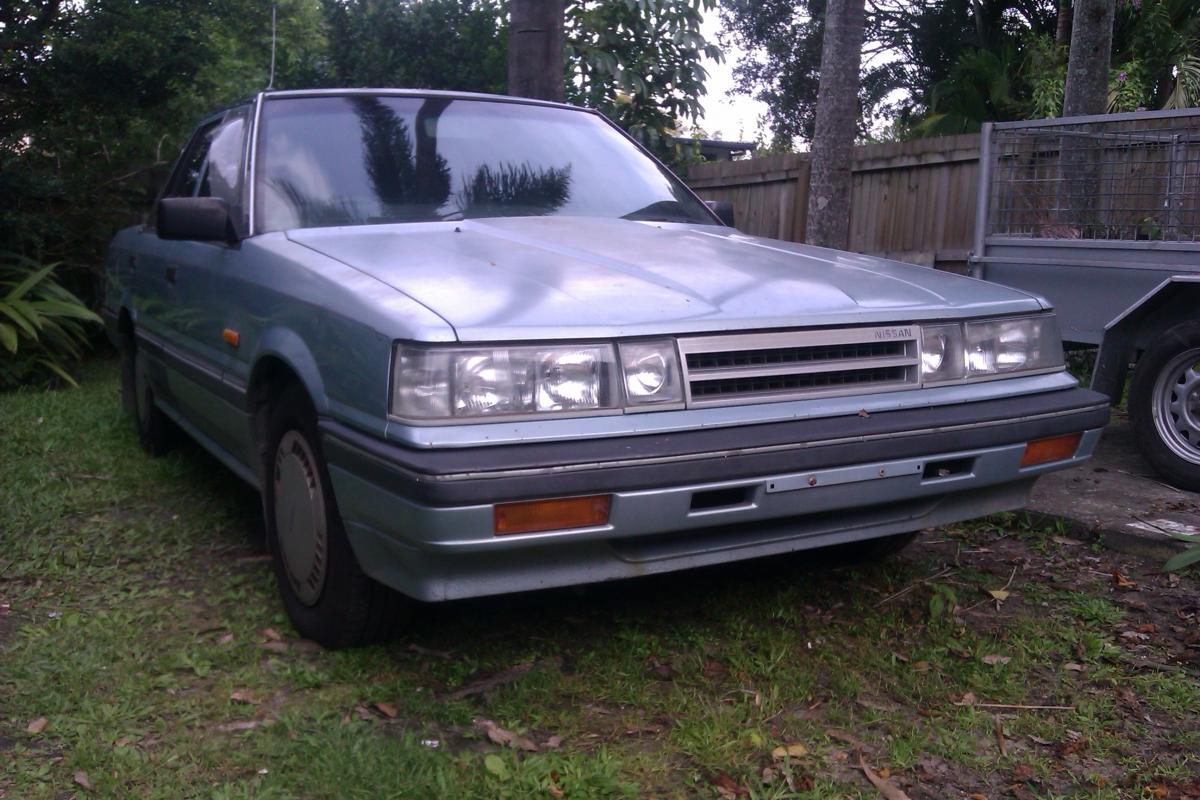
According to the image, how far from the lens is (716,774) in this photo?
261 centimetres

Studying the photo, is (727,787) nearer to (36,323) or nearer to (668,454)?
(668,454)

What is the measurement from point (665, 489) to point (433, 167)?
70.4 inches

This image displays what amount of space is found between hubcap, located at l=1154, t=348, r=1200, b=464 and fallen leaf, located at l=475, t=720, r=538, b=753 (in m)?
3.31

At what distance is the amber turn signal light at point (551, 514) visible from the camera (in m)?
2.50

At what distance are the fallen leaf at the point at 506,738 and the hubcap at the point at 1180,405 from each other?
331 cm

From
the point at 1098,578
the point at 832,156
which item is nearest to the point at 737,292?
the point at 1098,578

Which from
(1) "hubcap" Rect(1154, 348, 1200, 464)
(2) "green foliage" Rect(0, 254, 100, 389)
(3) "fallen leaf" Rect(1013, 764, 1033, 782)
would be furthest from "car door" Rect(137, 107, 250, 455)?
(1) "hubcap" Rect(1154, 348, 1200, 464)

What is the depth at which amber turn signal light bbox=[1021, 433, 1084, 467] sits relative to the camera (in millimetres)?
3189

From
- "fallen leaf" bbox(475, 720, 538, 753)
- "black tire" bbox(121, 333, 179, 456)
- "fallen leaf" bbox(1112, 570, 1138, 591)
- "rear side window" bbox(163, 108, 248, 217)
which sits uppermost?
"rear side window" bbox(163, 108, 248, 217)

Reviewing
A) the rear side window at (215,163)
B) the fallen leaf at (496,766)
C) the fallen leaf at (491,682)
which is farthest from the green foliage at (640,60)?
the fallen leaf at (496,766)

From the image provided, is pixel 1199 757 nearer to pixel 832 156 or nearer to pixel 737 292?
pixel 737 292

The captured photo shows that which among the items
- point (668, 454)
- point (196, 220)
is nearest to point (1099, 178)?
point (668, 454)

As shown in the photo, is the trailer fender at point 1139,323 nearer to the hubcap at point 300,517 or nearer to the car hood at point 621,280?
the car hood at point 621,280

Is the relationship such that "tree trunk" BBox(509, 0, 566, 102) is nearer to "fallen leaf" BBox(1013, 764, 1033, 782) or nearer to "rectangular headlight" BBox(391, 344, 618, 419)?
"rectangular headlight" BBox(391, 344, 618, 419)
